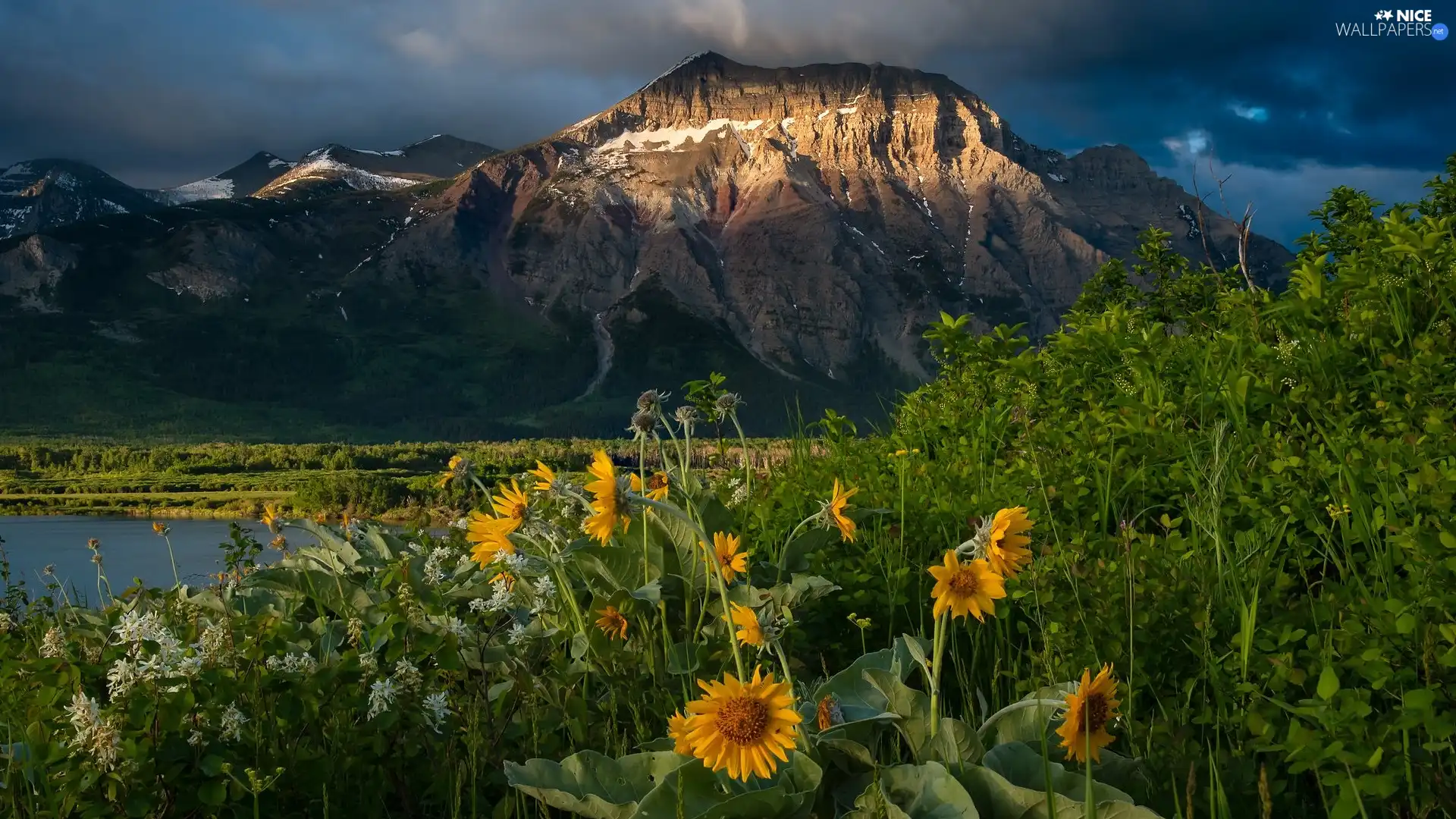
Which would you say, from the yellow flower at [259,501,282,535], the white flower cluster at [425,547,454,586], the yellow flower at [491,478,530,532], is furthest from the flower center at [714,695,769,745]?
the yellow flower at [259,501,282,535]

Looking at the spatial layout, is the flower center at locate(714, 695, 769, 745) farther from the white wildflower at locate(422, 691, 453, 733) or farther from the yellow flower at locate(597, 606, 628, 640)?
the yellow flower at locate(597, 606, 628, 640)

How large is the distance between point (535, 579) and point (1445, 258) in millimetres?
4768

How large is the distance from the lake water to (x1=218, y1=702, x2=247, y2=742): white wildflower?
259 cm

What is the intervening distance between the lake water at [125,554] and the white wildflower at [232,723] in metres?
2.59

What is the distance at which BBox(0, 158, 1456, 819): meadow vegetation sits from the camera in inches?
89.7

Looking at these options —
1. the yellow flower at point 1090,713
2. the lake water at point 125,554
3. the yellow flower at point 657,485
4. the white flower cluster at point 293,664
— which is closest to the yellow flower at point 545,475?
the yellow flower at point 657,485

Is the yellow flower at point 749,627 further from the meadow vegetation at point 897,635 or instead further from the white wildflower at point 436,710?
the white wildflower at point 436,710

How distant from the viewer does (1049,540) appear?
4.36 meters

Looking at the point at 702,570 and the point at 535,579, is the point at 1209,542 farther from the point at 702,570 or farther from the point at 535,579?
the point at 535,579

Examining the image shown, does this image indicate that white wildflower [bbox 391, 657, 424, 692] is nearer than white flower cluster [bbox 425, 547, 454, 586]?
Yes

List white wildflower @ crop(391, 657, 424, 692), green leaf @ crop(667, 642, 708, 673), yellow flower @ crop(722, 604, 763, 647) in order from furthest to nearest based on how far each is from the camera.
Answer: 1. green leaf @ crop(667, 642, 708, 673)
2. white wildflower @ crop(391, 657, 424, 692)
3. yellow flower @ crop(722, 604, 763, 647)

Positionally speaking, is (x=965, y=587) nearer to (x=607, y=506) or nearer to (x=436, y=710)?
(x=607, y=506)

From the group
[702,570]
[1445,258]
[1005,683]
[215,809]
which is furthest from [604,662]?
[1445,258]

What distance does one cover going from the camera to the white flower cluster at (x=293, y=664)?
9.77 ft
